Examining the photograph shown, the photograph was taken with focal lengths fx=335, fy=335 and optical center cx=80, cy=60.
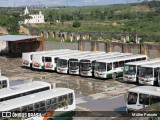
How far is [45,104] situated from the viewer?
16.0m

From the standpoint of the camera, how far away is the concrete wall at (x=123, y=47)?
111ft

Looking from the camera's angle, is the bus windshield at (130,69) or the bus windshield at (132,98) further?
the bus windshield at (130,69)

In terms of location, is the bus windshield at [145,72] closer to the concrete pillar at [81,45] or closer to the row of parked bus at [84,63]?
the row of parked bus at [84,63]

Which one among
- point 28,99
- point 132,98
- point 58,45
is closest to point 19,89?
point 28,99

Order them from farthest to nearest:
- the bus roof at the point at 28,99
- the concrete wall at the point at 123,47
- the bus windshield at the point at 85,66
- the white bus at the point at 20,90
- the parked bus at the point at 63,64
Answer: the concrete wall at the point at 123,47
the parked bus at the point at 63,64
the bus windshield at the point at 85,66
the white bus at the point at 20,90
the bus roof at the point at 28,99

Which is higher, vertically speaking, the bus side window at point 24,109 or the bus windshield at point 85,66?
the bus side window at point 24,109

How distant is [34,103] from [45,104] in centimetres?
66

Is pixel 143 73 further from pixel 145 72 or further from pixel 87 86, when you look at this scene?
pixel 87 86

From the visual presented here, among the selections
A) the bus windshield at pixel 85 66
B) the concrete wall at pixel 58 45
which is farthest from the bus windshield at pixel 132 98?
the concrete wall at pixel 58 45

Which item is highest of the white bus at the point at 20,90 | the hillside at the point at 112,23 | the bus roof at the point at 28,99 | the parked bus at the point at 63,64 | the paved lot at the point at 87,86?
the hillside at the point at 112,23

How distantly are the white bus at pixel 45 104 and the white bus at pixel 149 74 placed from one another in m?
9.02

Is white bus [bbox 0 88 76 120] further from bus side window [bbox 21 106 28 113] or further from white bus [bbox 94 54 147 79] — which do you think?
white bus [bbox 94 54 147 79]

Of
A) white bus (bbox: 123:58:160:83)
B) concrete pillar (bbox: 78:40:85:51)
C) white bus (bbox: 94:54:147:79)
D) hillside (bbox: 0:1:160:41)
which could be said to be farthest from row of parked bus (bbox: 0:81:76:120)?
hillside (bbox: 0:1:160:41)

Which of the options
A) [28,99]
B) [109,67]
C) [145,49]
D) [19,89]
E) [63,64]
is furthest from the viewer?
[145,49]
